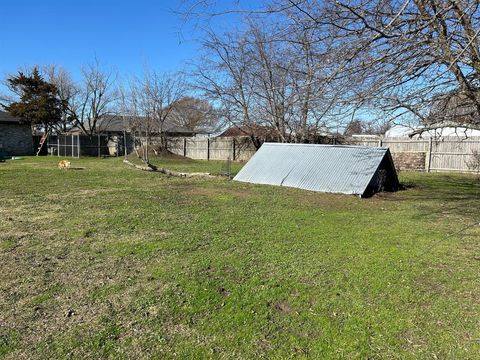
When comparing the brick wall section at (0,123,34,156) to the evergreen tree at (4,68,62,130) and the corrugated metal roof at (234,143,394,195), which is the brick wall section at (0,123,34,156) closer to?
the evergreen tree at (4,68,62,130)

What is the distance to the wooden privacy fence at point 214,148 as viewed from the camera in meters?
25.3

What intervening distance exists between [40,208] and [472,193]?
10.8 m

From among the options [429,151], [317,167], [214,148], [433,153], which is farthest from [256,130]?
[317,167]

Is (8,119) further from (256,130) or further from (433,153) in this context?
(433,153)

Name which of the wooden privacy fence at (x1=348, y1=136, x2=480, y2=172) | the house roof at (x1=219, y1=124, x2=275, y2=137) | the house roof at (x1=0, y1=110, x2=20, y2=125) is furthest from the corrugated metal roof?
the house roof at (x1=0, y1=110, x2=20, y2=125)

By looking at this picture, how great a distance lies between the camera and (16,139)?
106 ft

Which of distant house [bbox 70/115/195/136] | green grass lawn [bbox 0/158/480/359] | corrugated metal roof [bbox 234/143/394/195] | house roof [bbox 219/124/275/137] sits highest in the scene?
distant house [bbox 70/115/195/136]

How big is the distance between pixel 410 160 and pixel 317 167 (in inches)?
396

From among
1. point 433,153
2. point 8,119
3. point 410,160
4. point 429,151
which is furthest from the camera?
point 8,119

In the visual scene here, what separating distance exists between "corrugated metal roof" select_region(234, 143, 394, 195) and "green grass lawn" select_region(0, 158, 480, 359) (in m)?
2.83

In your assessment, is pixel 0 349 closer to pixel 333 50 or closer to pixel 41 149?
pixel 333 50

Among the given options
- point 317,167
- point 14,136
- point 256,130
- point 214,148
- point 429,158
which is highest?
point 256,130

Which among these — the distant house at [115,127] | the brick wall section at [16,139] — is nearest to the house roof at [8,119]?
the brick wall section at [16,139]

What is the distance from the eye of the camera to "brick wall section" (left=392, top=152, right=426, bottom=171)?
19.1 m
